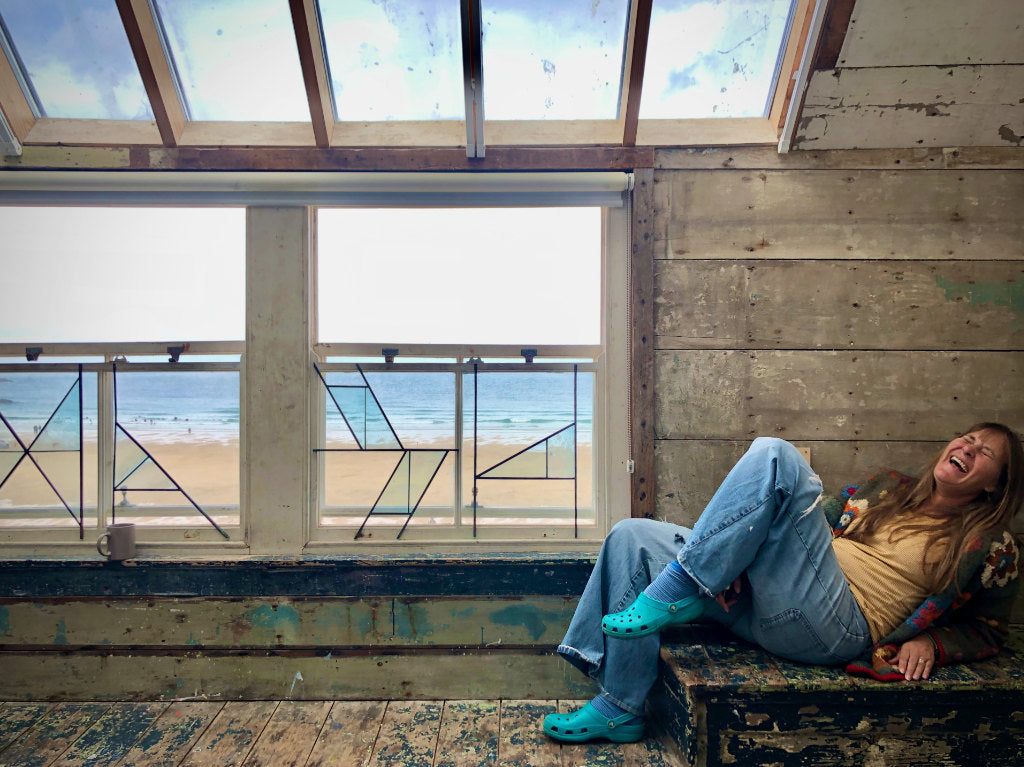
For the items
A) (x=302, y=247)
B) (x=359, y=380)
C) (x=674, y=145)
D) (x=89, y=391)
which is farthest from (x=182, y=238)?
(x=674, y=145)

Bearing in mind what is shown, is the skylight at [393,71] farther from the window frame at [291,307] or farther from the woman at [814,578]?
the woman at [814,578]

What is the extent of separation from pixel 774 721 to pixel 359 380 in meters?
1.61

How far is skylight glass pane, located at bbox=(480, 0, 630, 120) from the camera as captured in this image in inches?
76.6

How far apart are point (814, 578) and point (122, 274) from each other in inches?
96.0

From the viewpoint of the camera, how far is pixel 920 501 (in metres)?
1.74

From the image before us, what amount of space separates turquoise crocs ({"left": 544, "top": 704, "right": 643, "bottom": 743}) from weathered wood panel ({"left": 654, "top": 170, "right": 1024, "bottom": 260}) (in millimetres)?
1426

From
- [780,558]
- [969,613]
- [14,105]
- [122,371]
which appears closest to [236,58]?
[14,105]

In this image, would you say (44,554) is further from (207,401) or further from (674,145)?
(674,145)

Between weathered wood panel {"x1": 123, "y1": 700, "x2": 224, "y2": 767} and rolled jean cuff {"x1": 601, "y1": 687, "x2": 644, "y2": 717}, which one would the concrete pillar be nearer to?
weathered wood panel {"x1": 123, "y1": 700, "x2": 224, "y2": 767}

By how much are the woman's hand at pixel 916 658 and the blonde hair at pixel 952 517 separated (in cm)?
13

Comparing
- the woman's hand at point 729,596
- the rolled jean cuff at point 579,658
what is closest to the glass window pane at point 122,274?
the rolled jean cuff at point 579,658

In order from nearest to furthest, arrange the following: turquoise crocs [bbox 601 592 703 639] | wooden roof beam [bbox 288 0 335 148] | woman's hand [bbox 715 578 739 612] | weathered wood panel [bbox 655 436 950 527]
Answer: turquoise crocs [bbox 601 592 703 639], woman's hand [bbox 715 578 739 612], wooden roof beam [bbox 288 0 335 148], weathered wood panel [bbox 655 436 950 527]

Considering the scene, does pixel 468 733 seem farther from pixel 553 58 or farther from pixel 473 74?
pixel 553 58

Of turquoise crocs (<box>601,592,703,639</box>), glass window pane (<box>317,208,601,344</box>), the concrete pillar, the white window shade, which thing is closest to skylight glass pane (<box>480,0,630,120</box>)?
the white window shade
